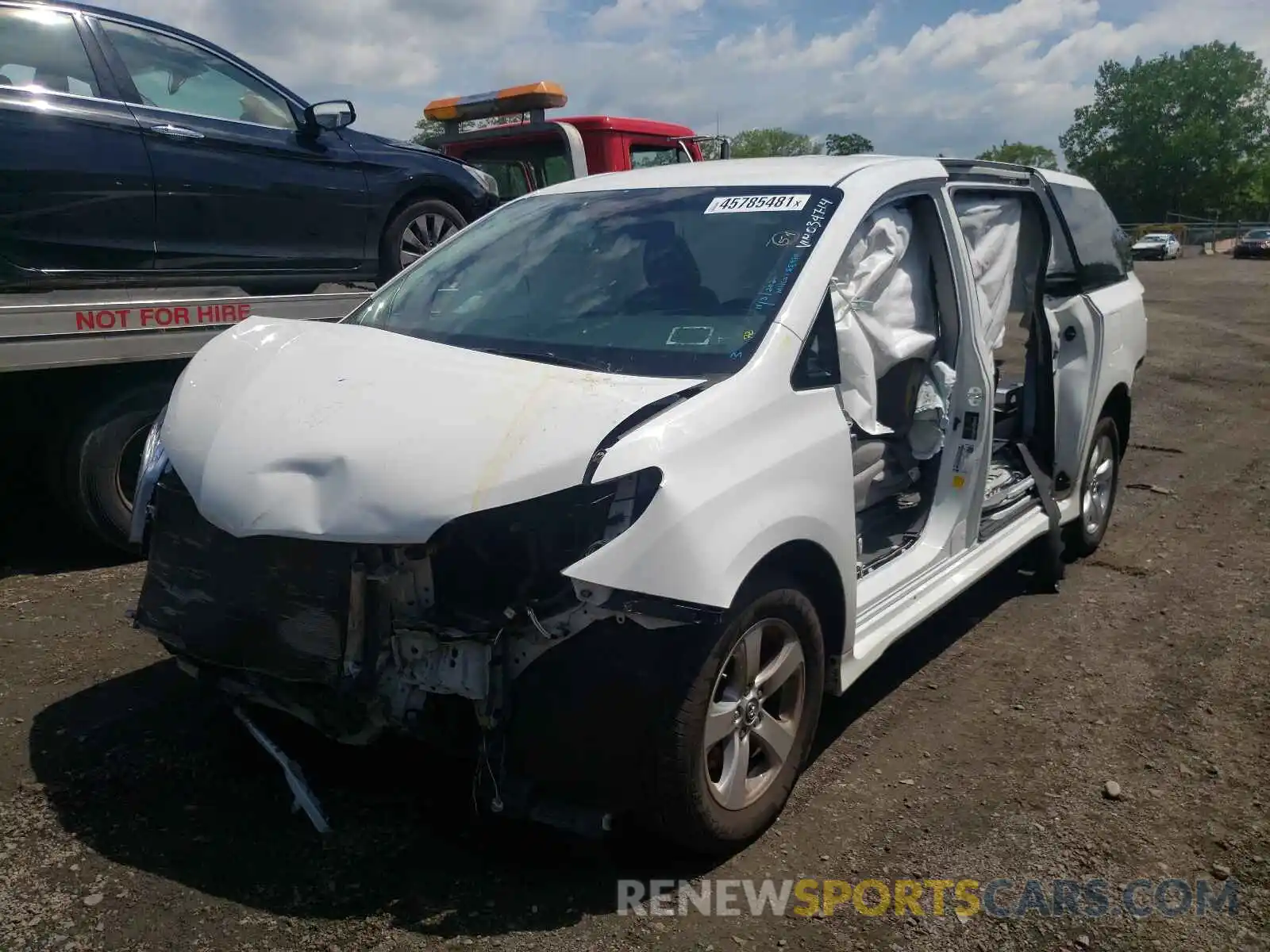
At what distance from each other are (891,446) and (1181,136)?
90.1 m

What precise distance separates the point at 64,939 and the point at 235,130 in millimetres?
4708

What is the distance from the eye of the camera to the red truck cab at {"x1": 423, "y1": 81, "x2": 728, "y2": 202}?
9594 millimetres

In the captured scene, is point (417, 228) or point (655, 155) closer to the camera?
point (417, 228)

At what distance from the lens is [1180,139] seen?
263 feet

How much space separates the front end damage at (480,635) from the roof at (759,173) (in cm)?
162

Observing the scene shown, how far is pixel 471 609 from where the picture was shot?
2674 millimetres

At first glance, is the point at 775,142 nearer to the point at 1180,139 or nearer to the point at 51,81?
the point at 1180,139

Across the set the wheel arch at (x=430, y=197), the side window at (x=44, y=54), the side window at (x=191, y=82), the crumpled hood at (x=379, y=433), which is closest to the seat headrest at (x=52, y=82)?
the side window at (x=44, y=54)

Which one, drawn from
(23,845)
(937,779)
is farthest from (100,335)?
(937,779)

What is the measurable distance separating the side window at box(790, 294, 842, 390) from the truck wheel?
3.53 metres

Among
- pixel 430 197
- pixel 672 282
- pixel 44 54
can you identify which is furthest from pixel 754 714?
pixel 430 197

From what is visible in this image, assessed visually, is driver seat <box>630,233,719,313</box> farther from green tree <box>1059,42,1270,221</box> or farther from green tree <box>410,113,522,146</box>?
green tree <box>1059,42,1270,221</box>

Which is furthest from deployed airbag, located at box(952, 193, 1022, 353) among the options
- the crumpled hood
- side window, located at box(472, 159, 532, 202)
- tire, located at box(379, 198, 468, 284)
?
side window, located at box(472, 159, 532, 202)

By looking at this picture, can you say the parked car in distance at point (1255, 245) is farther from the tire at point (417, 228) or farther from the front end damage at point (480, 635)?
the front end damage at point (480, 635)
